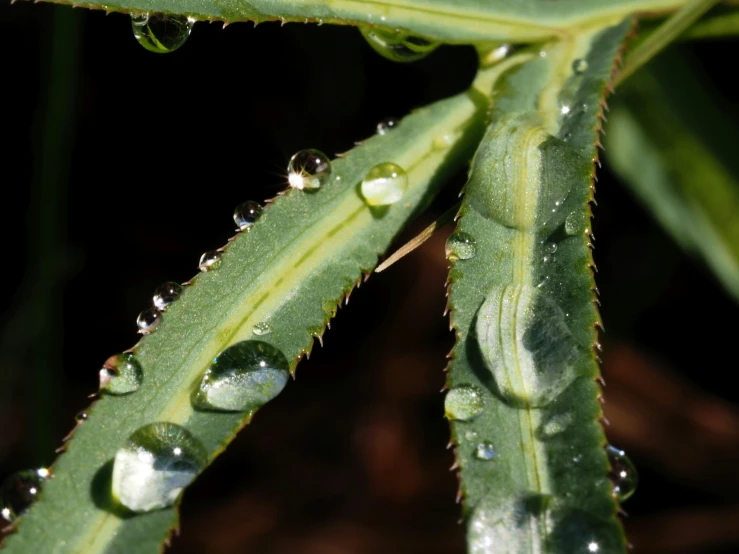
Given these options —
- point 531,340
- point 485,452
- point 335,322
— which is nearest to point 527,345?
point 531,340

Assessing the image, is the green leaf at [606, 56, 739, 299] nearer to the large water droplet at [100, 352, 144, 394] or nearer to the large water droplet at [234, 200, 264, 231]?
the large water droplet at [234, 200, 264, 231]

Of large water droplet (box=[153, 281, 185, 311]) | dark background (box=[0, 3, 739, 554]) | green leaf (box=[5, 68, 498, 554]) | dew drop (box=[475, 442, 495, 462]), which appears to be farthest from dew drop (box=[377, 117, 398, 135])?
dark background (box=[0, 3, 739, 554])

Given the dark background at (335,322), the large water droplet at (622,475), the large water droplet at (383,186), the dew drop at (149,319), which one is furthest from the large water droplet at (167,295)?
the dark background at (335,322)

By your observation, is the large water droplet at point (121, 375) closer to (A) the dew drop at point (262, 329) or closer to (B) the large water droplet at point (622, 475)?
(A) the dew drop at point (262, 329)

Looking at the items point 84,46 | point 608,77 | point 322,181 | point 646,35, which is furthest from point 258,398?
point 84,46

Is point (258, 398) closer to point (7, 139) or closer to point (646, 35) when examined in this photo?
point (646, 35)

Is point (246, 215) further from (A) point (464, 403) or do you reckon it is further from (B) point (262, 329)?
(A) point (464, 403)
